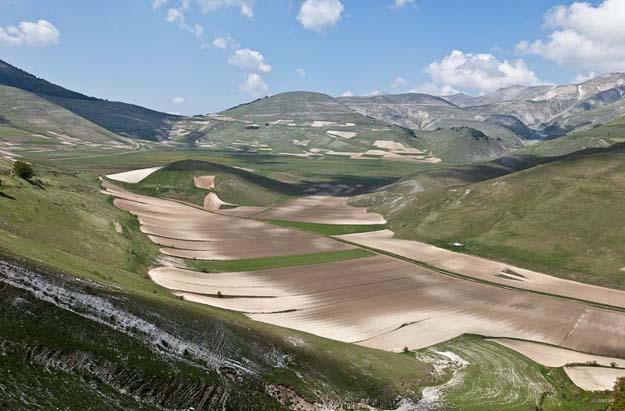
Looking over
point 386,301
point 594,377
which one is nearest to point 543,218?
point 386,301

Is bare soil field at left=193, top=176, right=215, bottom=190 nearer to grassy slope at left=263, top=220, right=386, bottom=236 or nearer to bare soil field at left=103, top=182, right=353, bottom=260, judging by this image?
bare soil field at left=103, top=182, right=353, bottom=260

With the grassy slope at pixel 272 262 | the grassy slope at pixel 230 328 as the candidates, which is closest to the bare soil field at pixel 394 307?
the grassy slope at pixel 272 262

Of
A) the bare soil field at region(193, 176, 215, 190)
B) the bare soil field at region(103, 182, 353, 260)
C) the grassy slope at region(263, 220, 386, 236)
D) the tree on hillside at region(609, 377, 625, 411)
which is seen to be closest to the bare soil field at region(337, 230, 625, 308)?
the grassy slope at region(263, 220, 386, 236)

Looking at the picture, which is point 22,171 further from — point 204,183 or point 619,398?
point 619,398

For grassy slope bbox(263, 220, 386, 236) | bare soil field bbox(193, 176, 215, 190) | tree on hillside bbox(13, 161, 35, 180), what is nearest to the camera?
tree on hillside bbox(13, 161, 35, 180)

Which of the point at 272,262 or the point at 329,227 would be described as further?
the point at 329,227

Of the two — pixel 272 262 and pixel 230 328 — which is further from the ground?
pixel 230 328

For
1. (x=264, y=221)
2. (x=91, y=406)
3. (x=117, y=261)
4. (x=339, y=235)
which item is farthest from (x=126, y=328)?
Answer: (x=264, y=221)
